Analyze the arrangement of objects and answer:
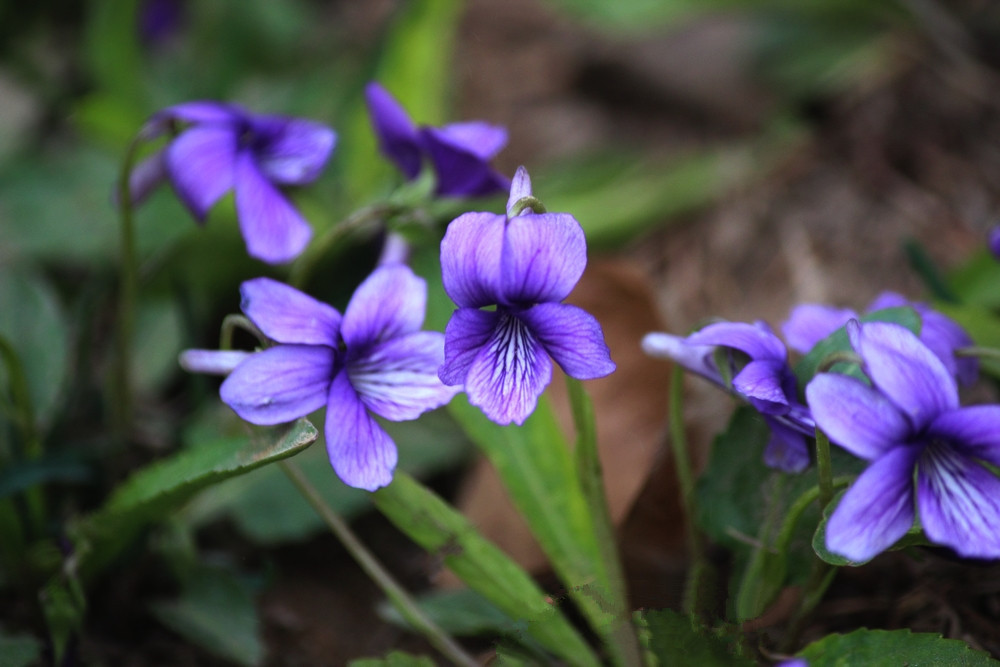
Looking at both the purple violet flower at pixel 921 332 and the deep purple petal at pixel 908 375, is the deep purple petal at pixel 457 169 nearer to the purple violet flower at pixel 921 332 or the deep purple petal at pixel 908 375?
the purple violet flower at pixel 921 332

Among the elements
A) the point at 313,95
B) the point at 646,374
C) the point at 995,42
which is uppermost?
the point at 995,42

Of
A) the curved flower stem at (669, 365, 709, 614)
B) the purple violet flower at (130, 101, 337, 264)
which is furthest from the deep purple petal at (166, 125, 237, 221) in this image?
the curved flower stem at (669, 365, 709, 614)

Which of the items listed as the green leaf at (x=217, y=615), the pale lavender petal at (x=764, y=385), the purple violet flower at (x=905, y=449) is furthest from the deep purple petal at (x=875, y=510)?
the green leaf at (x=217, y=615)

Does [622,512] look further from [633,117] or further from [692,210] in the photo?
[633,117]

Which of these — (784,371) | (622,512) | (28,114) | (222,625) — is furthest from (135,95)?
(784,371)

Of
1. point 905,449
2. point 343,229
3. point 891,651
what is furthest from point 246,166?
point 891,651

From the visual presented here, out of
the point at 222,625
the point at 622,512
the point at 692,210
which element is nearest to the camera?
the point at 222,625
